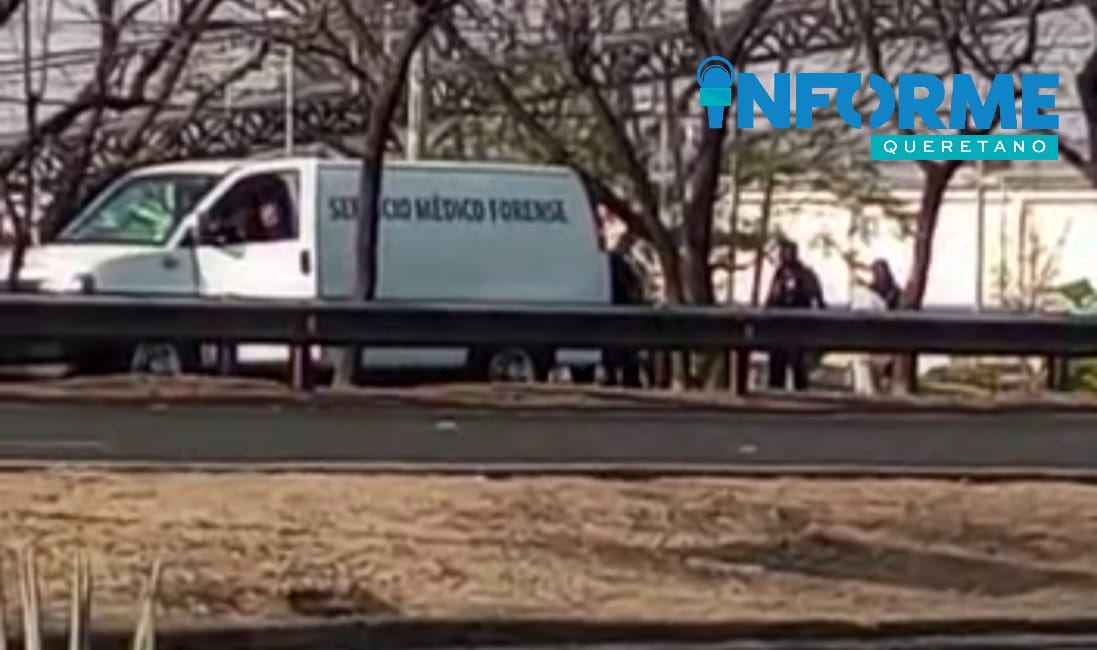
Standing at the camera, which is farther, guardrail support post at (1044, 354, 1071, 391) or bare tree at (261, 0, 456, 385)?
guardrail support post at (1044, 354, 1071, 391)

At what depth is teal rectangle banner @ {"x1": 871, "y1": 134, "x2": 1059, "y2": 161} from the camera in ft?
96.7

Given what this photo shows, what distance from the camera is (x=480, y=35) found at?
3256 centimetres

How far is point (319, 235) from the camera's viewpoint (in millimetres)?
25391

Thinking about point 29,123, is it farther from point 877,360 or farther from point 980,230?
A: point 980,230

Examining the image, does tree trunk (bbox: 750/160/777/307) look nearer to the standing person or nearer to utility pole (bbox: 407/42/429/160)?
the standing person

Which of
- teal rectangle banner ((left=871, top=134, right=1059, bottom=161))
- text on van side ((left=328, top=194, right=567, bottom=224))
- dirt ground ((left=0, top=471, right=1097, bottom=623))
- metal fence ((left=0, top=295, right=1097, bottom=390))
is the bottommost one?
dirt ground ((left=0, top=471, right=1097, bottom=623))

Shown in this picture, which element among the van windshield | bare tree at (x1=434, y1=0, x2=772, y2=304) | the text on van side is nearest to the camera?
the van windshield

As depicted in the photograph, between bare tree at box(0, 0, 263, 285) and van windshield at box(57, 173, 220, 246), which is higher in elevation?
bare tree at box(0, 0, 263, 285)

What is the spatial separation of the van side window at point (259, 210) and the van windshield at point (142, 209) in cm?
25

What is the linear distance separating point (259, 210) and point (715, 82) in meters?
4.17

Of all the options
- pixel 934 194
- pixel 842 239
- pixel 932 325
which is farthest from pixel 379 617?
pixel 842 239

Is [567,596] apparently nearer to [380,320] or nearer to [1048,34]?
[380,320]

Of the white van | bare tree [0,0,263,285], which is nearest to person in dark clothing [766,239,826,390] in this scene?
the white van

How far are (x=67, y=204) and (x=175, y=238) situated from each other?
458 centimetres
